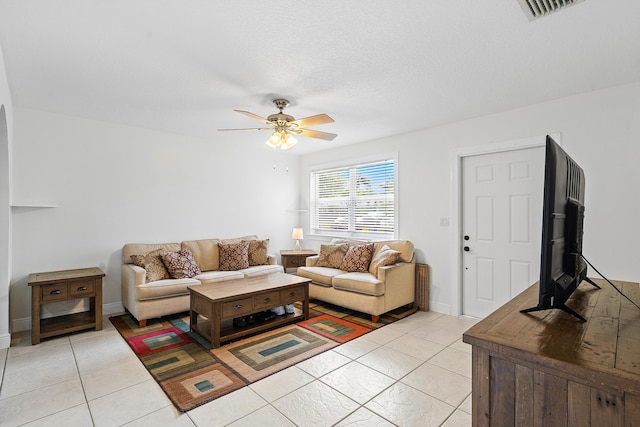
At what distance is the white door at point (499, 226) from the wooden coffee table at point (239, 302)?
209cm

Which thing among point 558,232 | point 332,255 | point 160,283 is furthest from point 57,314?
point 558,232

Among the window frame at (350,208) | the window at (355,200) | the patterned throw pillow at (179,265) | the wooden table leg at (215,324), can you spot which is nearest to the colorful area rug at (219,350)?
the wooden table leg at (215,324)

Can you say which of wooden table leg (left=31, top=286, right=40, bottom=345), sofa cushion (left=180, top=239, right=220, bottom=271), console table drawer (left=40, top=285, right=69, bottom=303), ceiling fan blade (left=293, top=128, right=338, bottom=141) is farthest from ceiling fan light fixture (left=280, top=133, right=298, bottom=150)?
wooden table leg (left=31, top=286, right=40, bottom=345)

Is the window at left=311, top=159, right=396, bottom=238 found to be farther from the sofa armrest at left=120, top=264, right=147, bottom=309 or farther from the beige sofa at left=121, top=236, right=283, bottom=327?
the sofa armrest at left=120, top=264, right=147, bottom=309

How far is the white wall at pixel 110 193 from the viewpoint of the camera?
3.53m

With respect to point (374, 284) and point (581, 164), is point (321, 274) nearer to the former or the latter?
point (374, 284)

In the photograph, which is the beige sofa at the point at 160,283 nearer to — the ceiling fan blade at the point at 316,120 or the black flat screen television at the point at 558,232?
the ceiling fan blade at the point at 316,120

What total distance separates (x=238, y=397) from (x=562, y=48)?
3334 millimetres

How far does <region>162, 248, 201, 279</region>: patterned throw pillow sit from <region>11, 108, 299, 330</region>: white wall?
2.00 feet

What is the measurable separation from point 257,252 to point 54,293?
2.40 m

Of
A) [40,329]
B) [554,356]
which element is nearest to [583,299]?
[554,356]

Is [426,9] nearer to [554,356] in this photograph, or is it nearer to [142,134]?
[554,356]

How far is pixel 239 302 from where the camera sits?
3.16 meters

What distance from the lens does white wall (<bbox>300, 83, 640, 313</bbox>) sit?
2807 millimetres
